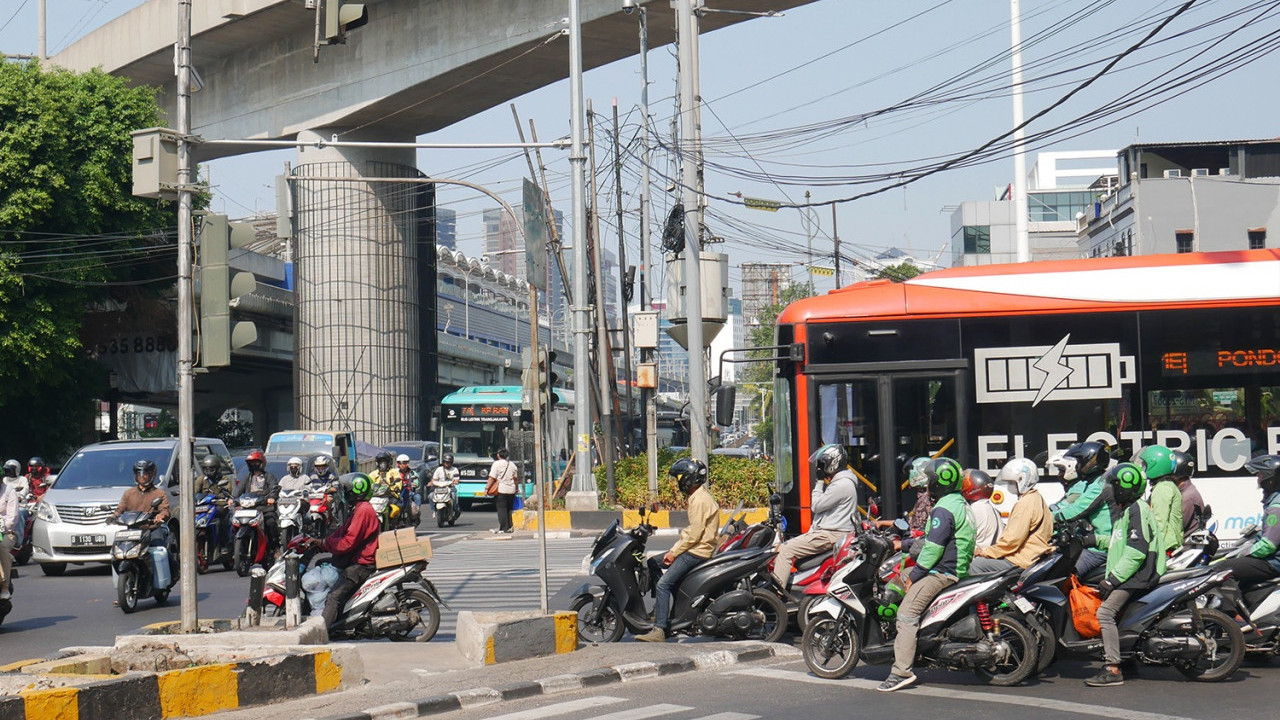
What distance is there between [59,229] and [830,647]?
3123 cm

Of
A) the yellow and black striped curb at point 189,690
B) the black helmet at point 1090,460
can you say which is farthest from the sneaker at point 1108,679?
the yellow and black striped curb at point 189,690

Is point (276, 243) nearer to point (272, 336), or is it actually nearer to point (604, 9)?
point (272, 336)

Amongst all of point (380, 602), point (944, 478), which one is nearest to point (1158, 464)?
point (944, 478)

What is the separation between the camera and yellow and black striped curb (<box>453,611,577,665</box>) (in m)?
10.0

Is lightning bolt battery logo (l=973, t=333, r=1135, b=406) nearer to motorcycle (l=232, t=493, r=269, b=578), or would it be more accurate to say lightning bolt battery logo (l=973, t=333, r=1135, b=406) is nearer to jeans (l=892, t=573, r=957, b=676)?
jeans (l=892, t=573, r=957, b=676)

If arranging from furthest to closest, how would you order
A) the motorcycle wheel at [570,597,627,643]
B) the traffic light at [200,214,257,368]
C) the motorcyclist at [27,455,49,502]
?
the motorcyclist at [27,455,49,502] → the motorcycle wheel at [570,597,627,643] → the traffic light at [200,214,257,368]

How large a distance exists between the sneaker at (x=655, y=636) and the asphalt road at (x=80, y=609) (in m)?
4.70

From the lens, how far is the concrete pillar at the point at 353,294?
1551 inches

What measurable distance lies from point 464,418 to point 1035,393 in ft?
86.8

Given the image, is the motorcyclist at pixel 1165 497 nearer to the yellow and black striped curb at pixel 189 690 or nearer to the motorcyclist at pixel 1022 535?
the motorcyclist at pixel 1022 535

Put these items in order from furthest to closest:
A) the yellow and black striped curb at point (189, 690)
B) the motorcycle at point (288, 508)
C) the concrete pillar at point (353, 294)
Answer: the concrete pillar at point (353, 294)
the motorcycle at point (288, 508)
the yellow and black striped curb at point (189, 690)

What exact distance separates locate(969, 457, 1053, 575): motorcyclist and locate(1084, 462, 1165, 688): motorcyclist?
19.3 inches

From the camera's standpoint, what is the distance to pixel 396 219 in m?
40.1

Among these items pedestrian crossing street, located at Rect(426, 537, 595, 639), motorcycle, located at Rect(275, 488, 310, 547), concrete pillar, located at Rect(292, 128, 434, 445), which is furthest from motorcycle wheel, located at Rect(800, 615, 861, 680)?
concrete pillar, located at Rect(292, 128, 434, 445)
